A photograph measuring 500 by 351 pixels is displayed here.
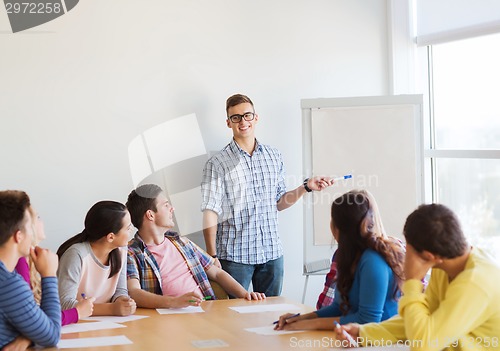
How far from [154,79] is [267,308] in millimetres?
2030

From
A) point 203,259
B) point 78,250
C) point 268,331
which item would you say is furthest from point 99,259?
point 268,331

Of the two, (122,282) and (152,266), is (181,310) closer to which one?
(122,282)

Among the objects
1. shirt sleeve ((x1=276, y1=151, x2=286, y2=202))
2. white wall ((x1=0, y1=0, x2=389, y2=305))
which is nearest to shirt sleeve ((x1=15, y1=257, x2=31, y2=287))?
white wall ((x1=0, y1=0, x2=389, y2=305))

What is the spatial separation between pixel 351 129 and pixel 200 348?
2.67 metres

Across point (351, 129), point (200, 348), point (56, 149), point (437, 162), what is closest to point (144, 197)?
point (56, 149)

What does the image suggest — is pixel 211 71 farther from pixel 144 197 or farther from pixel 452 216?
pixel 452 216

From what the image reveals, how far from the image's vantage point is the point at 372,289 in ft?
8.12

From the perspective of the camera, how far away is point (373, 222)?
256 centimetres

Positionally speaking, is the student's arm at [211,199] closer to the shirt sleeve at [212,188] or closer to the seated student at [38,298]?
the shirt sleeve at [212,188]

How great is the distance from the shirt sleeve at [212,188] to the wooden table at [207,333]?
1227mm

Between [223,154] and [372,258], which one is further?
[223,154]

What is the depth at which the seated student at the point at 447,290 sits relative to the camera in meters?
2.00

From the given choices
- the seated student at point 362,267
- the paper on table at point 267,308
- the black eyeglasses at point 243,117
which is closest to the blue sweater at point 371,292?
the seated student at point 362,267

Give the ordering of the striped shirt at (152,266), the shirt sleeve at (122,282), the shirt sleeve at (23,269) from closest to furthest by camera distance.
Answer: the shirt sleeve at (23,269), the shirt sleeve at (122,282), the striped shirt at (152,266)
